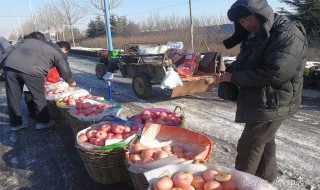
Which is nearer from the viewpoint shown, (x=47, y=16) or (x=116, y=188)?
(x=116, y=188)

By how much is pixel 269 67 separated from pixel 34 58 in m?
3.80

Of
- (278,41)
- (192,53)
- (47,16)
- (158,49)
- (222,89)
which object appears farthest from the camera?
(47,16)

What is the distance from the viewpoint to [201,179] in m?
2.00

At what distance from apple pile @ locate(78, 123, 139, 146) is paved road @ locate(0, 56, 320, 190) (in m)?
0.53

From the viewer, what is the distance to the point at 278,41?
Result: 2.07 m

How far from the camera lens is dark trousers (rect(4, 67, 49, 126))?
4.69m

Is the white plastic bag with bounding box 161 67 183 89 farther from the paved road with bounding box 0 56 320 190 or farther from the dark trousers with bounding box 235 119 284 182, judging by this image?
the dark trousers with bounding box 235 119 284 182

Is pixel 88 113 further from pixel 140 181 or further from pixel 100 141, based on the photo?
pixel 140 181

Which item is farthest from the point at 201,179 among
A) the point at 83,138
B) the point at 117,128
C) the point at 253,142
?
the point at 83,138

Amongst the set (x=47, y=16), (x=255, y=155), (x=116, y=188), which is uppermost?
(x=47, y=16)

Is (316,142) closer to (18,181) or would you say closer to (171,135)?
(171,135)

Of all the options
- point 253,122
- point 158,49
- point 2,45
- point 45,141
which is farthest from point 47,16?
point 253,122

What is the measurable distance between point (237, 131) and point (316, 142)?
1083 millimetres

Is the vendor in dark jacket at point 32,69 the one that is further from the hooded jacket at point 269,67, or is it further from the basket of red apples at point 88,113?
the hooded jacket at point 269,67
